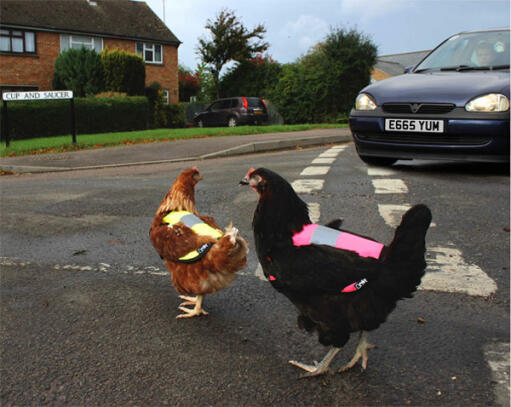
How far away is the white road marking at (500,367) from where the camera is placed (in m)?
2.33

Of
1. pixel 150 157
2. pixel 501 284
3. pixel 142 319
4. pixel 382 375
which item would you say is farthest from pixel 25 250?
pixel 150 157

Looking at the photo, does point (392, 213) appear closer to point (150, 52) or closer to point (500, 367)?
point (500, 367)

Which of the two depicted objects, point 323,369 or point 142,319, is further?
point 142,319

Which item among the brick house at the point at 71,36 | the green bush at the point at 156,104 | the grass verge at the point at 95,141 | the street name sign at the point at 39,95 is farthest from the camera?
the green bush at the point at 156,104

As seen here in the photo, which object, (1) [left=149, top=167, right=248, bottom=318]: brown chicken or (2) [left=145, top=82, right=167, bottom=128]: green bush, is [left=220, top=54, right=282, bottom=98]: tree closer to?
(2) [left=145, top=82, right=167, bottom=128]: green bush

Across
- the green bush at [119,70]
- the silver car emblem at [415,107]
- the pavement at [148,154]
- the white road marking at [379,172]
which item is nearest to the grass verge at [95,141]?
the pavement at [148,154]

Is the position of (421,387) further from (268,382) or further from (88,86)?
(88,86)

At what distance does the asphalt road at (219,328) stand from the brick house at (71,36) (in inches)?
953

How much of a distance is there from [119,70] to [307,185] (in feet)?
66.7

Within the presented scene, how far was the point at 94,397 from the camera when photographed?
234 cm

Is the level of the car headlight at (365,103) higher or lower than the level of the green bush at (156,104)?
lower

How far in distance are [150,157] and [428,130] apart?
7.37 metres

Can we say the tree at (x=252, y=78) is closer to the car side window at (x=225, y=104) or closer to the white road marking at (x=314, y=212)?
the car side window at (x=225, y=104)

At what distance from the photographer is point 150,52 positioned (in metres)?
32.7
